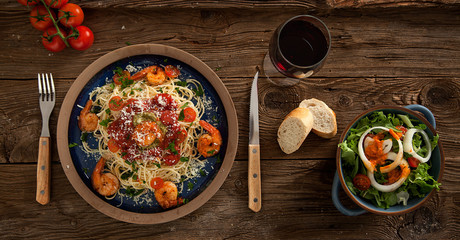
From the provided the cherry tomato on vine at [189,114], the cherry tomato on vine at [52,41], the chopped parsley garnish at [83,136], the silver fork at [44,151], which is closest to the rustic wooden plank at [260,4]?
the cherry tomato on vine at [52,41]

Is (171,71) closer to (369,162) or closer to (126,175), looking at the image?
(126,175)

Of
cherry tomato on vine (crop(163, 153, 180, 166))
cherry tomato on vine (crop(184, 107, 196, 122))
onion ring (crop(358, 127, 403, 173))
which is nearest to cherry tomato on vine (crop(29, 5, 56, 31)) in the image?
cherry tomato on vine (crop(184, 107, 196, 122))

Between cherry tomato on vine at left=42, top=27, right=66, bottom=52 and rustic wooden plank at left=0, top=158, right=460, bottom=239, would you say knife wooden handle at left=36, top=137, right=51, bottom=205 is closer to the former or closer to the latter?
rustic wooden plank at left=0, top=158, right=460, bottom=239

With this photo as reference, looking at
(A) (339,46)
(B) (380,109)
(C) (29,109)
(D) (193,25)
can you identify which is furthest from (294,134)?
(C) (29,109)

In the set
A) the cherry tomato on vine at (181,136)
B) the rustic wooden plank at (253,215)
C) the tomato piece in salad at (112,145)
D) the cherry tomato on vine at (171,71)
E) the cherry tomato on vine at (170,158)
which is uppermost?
the cherry tomato on vine at (171,71)

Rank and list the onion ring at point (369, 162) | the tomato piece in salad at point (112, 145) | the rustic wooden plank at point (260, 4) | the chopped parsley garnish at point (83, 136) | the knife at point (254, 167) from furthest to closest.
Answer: the rustic wooden plank at point (260, 4) < the knife at point (254, 167) < the chopped parsley garnish at point (83, 136) < the tomato piece in salad at point (112, 145) < the onion ring at point (369, 162)

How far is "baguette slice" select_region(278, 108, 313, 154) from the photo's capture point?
290 centimetres

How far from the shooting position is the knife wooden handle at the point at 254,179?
298cm

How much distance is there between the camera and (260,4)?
3172 mm

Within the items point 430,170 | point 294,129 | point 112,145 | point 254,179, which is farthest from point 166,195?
point 430,170

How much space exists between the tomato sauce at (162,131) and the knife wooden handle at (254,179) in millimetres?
649

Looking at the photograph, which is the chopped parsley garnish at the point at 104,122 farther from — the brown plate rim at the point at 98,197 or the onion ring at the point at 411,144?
the onion ring at the point at 411,144

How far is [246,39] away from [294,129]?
3.29 feet

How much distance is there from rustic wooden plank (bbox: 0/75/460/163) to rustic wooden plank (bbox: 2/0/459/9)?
0.70 meters
